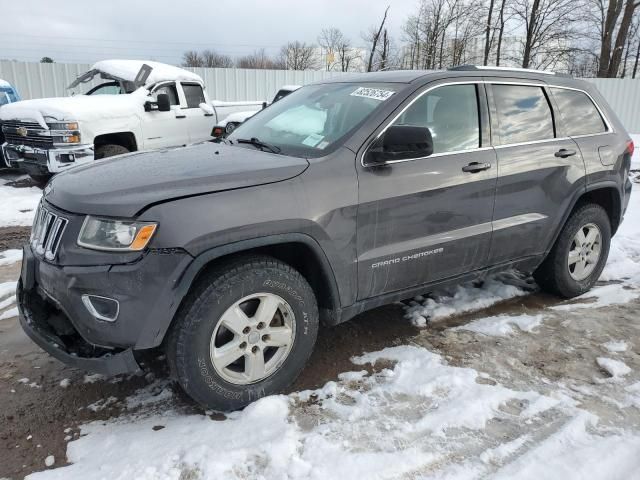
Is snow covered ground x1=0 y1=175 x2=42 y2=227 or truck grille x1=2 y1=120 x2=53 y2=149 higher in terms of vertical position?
truck grille x1=2 y1=120 x2=53 y2=149

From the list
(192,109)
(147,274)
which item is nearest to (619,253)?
(147,274)

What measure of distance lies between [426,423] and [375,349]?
0.87 m

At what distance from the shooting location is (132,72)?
31.5 ft

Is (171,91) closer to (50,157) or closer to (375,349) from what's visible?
(50,157)

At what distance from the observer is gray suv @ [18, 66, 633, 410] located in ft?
7.73

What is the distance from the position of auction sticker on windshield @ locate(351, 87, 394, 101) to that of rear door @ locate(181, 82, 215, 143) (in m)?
7.20

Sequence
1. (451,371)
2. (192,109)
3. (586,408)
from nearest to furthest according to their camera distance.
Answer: (586,408) < (451,371) < (192,109)

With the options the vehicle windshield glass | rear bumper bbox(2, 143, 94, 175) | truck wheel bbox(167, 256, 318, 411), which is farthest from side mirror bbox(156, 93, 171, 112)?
truck wheel bbox(167, 256, 318, 411)

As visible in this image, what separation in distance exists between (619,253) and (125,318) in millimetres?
5097

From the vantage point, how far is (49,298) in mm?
2559

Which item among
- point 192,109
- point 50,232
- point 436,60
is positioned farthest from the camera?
point 436,60

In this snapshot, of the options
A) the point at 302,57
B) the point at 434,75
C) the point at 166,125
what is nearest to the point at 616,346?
the point at 434,75

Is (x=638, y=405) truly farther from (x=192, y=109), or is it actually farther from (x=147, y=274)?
(x=192, y=109)

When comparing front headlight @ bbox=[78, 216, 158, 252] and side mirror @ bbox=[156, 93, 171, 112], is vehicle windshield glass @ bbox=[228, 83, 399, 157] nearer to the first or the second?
front headlight @ bbox=[78, 216, 158, 252]
